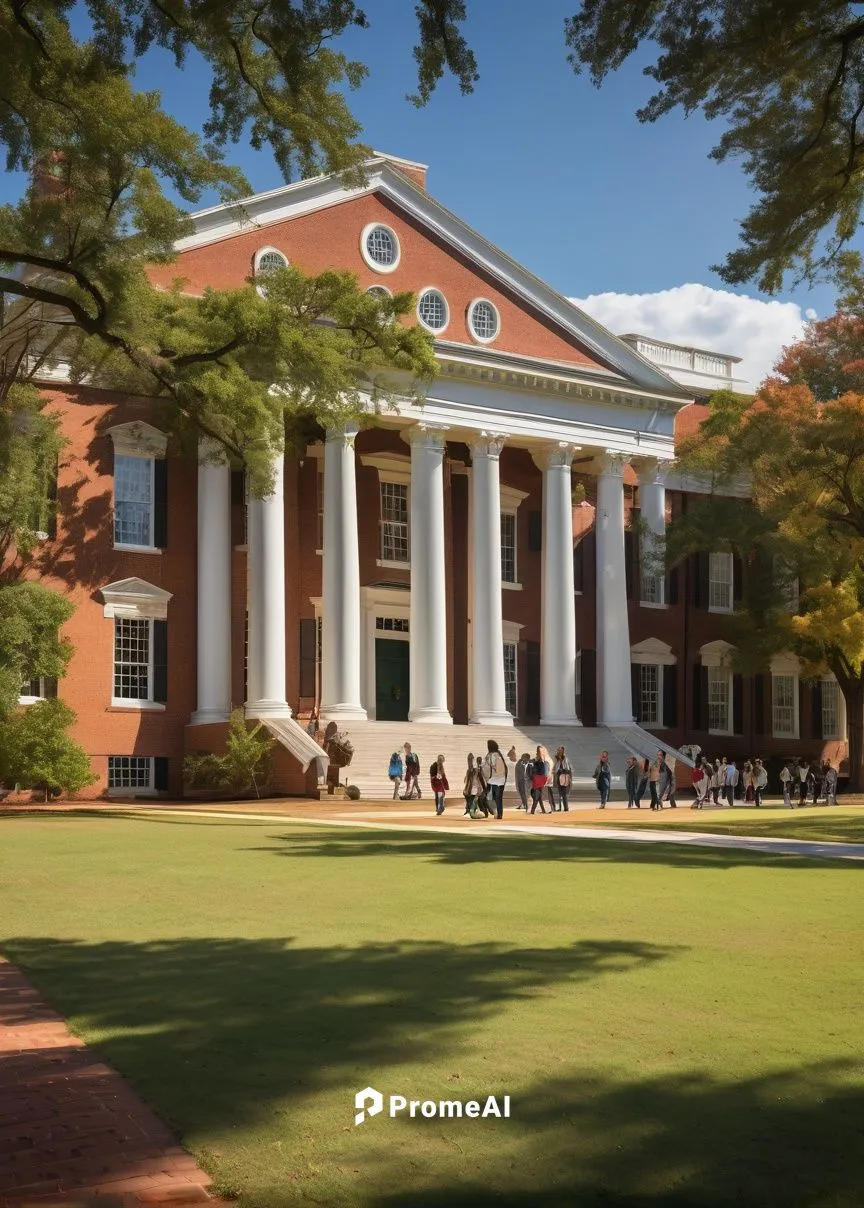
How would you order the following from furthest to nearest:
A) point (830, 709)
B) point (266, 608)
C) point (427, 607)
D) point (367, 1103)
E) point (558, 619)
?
point (830, 709), point (558, 619), point (427, 607), point (266, 608), point (367, 1103)

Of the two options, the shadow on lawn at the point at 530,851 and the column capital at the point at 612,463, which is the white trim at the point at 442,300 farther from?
the shadow on lawn at the point at 530,851

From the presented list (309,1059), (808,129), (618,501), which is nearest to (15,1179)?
(309,1059)

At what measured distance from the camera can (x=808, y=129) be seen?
11477 mm

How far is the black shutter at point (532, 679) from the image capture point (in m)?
45.5

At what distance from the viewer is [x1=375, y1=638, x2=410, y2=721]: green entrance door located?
144ft

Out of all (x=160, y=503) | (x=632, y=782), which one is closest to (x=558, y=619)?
(x=632, y=782)

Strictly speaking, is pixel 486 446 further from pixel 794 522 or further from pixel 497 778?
pixel 497 778

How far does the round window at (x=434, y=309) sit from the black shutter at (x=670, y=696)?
1506 cm

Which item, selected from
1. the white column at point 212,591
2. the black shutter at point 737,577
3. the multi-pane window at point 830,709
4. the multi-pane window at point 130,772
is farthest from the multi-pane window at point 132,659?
the multi-pane window at point 830,709

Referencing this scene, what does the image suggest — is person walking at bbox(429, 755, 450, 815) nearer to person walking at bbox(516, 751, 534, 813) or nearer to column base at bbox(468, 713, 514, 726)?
person walking at bbox(516, 751, 534, 813)

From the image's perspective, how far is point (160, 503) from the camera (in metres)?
38.9

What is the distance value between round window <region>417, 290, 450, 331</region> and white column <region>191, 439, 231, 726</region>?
8.19m

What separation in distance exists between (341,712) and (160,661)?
5.19 metres

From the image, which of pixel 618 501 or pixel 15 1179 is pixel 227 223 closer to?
pixel 618 501
